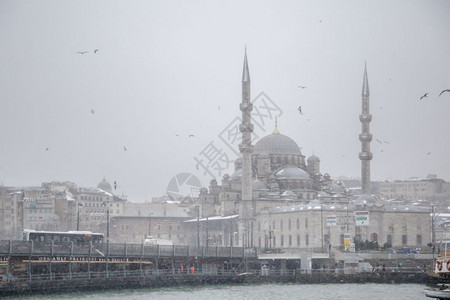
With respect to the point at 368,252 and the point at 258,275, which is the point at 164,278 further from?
the point at 368,252

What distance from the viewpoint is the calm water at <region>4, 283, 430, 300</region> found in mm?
55531

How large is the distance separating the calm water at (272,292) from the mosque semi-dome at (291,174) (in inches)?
2075

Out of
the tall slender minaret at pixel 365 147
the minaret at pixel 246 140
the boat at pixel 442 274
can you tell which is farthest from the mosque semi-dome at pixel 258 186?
the boat at pixel 442 274

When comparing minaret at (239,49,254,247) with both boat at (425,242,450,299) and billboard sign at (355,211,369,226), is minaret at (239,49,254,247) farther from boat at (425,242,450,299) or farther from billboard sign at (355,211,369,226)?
boat at (425,242,450,299)

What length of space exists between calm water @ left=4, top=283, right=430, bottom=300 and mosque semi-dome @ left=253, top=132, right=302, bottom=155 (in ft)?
188

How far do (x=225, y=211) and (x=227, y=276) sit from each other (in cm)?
5226

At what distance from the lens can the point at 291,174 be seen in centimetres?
11838

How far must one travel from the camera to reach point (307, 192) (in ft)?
383

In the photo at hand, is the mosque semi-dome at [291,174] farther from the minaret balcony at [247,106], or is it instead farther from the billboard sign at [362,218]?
the billboard sign at [362,218]

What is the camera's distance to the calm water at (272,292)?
182 ft

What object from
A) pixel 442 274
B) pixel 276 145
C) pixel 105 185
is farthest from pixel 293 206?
pixel 105 185

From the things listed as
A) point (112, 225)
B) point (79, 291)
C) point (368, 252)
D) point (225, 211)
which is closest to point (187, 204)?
point (112, 225)

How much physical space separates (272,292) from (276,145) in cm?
6372

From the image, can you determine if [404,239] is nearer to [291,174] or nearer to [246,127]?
[246,127]
